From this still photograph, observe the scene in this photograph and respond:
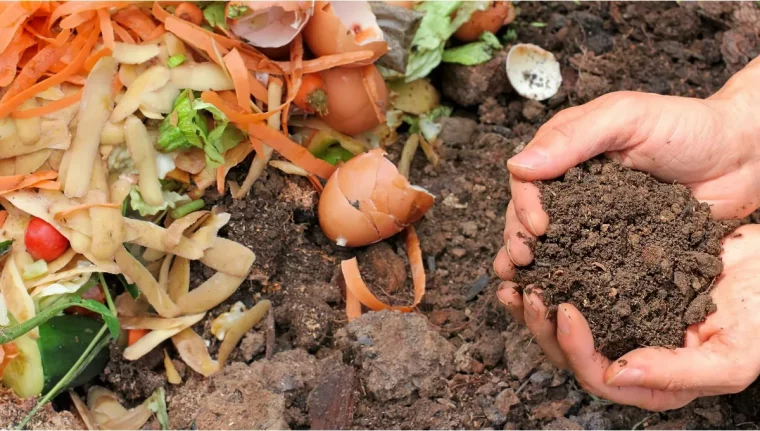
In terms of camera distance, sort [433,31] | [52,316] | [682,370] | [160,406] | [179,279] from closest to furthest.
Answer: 1. [682,370]
2. [52,316]
3. [160,406]
4. [179,279]
5. [433,31]

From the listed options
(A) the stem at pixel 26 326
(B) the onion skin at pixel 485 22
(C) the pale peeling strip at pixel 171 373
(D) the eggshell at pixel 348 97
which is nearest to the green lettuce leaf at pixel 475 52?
(B) the onion skin at pixel 485 22

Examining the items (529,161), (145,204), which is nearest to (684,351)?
(529,161)

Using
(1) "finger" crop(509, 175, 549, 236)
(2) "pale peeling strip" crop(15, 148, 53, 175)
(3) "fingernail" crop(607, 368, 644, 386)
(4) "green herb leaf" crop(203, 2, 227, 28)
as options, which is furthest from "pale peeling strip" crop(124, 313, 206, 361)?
(3) "fingernail" crop(607, 368, 644, 386)

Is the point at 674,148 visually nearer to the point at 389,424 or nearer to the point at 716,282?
the point at 716,282

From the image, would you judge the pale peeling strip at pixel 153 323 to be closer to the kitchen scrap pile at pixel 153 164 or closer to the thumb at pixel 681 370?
the kitchen scrap pile at pixel 153 164

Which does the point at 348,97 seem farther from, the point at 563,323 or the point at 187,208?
the point at 563,323

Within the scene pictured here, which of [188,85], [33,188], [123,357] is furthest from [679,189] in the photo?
[33,188]
